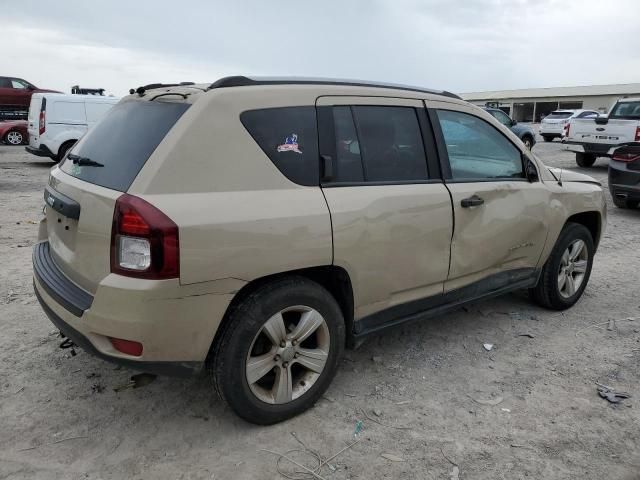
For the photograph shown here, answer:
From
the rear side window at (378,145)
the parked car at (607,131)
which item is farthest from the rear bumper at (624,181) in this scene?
the rear side window at (378,145)

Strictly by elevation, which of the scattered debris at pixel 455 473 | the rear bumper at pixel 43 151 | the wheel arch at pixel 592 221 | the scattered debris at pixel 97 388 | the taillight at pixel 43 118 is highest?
the taillight at pixel 43 118

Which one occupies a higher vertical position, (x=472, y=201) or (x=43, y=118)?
(x=43, y=118)

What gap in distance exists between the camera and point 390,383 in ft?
11.0

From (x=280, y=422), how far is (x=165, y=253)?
1203mm

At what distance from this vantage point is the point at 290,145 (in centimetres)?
280

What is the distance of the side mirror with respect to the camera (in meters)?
4.03

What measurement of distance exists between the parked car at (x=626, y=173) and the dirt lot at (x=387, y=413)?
16.4 feet

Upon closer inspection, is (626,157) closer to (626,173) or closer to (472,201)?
(626,173)

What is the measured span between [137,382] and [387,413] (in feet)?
5.11

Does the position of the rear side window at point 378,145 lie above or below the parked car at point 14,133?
below

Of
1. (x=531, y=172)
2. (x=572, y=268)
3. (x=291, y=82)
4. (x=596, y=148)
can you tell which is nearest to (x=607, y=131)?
(x=596, y=148)

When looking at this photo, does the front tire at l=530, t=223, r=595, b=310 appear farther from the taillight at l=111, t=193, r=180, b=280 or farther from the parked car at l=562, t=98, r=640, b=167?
the parked car at l=562, t=98, r=640, b=167

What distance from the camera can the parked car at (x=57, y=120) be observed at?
13398 mm

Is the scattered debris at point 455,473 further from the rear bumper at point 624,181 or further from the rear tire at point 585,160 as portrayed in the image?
the rear tire at point 585,160
